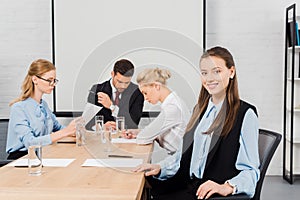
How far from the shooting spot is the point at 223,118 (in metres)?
2.00

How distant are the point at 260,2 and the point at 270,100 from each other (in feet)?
3.28

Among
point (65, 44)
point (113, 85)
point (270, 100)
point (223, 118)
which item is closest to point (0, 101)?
point (65, 44)

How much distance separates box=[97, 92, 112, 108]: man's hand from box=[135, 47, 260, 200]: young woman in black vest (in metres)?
1.60

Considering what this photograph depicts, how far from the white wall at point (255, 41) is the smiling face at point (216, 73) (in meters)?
2.53

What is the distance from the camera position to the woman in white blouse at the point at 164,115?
258 cm

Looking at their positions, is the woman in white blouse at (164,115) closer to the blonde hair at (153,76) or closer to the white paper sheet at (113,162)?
the blonde hair at (153,76)

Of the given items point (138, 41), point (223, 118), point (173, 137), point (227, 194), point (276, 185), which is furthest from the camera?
point (138, 41)

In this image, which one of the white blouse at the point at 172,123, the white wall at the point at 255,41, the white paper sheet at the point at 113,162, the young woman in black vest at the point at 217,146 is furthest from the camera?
the white wall at the point at 255,41

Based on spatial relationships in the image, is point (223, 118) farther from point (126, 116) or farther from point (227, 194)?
point (126, 116)

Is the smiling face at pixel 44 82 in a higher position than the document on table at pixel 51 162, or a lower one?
higher

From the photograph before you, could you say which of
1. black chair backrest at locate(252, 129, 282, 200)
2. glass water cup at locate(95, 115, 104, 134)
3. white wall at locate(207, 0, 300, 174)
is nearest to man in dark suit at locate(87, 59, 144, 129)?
glass water cup at locate(95, 115, 104, 134)

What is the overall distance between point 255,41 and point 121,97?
5.20 ft

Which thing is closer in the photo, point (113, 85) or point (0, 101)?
point (113, 85)

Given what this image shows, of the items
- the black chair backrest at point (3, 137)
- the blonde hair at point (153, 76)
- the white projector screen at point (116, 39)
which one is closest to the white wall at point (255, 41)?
the white projector screen at point (116, 39)
